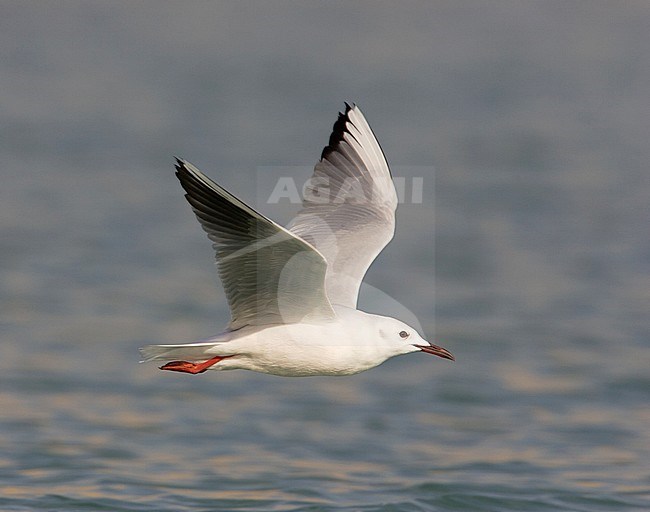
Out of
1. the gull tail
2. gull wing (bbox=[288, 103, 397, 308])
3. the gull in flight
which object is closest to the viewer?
the gull in flight

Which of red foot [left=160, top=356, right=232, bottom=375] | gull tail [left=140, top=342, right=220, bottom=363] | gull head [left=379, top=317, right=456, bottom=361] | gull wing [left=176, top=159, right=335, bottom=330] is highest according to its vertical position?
gull wing [left=176, top=159, right=335, bottom=330]

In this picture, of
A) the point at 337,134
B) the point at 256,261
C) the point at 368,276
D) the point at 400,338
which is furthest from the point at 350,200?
the point at 368,276

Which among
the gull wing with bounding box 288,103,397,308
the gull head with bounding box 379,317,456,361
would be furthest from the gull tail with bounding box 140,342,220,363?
the gull wing with bounding box 288,103,397,308

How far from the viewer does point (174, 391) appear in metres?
13.3

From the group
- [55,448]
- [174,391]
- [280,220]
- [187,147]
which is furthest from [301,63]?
[55,448]

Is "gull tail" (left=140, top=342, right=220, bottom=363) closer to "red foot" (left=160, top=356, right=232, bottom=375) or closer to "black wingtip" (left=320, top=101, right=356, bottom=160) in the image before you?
"red foot" (left=160, top=356, right=232, bottom=375)

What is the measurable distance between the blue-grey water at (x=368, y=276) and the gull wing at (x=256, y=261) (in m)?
2.79

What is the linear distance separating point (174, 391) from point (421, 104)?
42.9 feet

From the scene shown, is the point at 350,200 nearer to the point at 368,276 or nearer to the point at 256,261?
the point at 256,261

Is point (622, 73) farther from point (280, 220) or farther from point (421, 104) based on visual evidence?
point (280, 220)

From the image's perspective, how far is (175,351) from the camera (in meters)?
7.92

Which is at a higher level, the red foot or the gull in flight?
the gull in flight

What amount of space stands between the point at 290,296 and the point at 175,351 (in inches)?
28.1

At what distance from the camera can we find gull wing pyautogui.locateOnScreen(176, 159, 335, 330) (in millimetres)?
7250
